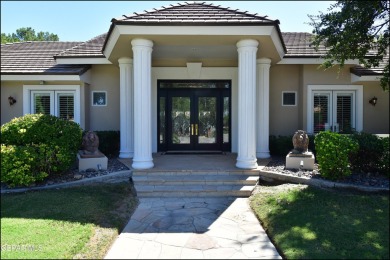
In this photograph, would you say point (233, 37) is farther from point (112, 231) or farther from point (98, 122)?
point (98, 122)

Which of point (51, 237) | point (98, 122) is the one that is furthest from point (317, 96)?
point (51, 237)

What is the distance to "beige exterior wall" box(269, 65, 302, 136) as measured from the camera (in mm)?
12812

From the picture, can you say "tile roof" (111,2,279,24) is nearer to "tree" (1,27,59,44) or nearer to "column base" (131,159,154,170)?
"column base" (131,159,154,170)

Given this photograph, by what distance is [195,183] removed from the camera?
26.7ft

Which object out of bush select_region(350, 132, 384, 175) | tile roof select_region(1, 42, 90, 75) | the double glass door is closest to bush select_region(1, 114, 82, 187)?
tile roof select_region(1, 42, 90, 75)

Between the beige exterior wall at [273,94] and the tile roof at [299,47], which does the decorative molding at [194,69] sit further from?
the tile roof at [299,47]

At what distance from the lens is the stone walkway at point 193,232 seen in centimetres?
491

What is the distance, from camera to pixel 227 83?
1266 centimetres

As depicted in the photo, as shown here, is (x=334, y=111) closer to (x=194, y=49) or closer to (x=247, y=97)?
(x=247, y=97)

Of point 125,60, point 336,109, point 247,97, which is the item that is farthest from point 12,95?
point 336,109

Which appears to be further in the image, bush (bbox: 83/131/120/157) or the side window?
the side window

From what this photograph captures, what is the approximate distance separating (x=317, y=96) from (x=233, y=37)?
5794mm

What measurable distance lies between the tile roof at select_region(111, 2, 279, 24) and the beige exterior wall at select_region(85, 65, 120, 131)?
4829mm

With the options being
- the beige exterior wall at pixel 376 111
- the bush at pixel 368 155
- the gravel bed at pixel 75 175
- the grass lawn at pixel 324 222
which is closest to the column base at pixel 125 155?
the gravel bed at pixel 75 175
